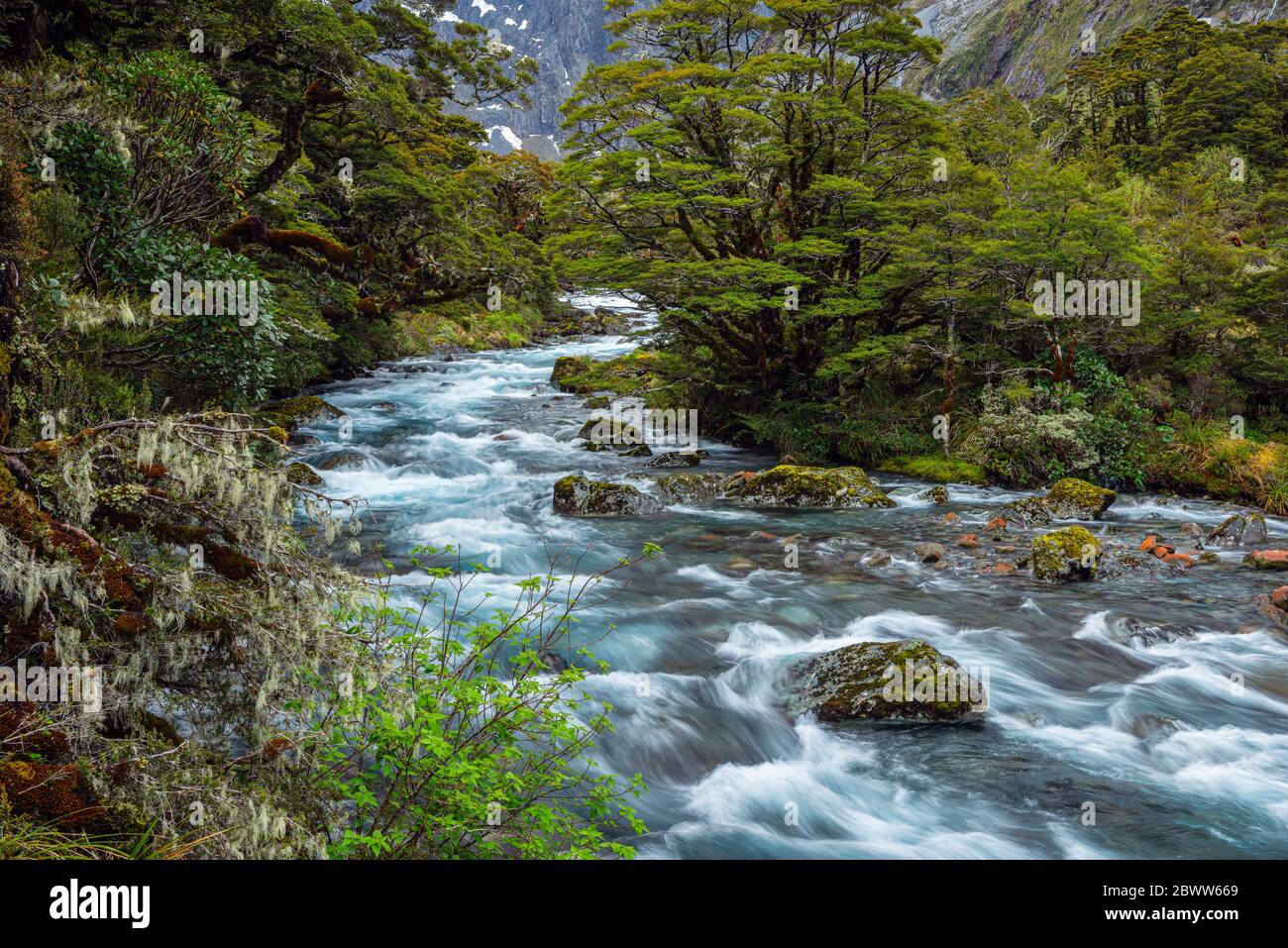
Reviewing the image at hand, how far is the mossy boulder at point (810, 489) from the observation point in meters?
14.5

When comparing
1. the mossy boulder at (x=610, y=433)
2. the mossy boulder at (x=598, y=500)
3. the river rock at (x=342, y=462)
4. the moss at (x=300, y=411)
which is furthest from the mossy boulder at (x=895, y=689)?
the moss at (x=300, y=411)

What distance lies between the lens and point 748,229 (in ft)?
59.6

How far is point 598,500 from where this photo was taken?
14180 mm

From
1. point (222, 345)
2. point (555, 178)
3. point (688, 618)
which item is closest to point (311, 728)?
point (688, 618)

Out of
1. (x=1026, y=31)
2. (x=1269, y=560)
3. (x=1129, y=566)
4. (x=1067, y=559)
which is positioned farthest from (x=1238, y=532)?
(x=1026, y=31)

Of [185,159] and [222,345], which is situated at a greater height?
[185,159]

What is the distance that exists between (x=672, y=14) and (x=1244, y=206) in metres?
22.5

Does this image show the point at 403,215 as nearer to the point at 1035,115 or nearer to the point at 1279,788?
the point at 1279,788

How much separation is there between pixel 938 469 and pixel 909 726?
10.5 m

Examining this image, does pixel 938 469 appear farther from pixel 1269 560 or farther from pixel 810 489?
pixel 1269 560

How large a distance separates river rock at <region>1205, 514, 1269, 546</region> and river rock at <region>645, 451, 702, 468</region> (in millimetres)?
9920

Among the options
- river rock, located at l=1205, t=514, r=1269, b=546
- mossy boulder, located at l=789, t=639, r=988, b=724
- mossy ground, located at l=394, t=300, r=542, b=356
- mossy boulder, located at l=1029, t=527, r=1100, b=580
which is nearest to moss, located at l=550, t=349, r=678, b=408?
mossy ground, located at l=394, t=300, r=542, b=356

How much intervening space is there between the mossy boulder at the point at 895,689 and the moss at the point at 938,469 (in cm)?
941

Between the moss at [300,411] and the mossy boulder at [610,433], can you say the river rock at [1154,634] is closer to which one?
the mossy boulder at [610,433]
